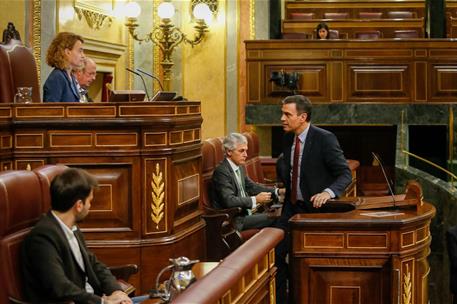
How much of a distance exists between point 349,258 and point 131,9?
6830mm

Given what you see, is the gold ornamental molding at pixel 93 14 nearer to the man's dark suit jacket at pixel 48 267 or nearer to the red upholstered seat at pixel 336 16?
the red upholstered seat at pixel 336 16

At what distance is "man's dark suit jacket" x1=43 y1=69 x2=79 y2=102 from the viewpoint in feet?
17.2

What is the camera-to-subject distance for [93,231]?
16.3 ft

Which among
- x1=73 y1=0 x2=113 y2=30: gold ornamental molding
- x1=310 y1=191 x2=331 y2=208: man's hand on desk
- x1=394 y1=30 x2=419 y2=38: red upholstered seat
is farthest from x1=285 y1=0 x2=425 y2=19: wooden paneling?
x1=310 y1=191 x2=331 y2=208: man's hand on desk

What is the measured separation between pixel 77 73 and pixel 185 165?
38.2 inches

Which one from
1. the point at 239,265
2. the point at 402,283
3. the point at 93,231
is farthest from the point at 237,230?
the point at 239,265

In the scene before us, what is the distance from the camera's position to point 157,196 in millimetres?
5047

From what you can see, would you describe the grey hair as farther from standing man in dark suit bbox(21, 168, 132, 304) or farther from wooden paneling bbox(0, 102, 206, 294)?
standing man in dark suit bbox(21, 168, 132, 304)

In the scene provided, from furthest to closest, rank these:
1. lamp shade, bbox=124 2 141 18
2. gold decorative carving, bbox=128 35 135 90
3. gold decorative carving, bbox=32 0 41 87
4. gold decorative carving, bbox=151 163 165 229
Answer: gold decorative carving, bbox=128 35 135 90, lamp shade, bbox=124 2 141 18, gold decorative carving, bbox=32 0 41 87, gold decorative carving, bbox=151 163 165 229

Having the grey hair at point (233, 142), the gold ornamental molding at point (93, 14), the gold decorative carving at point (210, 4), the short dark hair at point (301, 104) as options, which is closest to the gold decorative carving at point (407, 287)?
the short dark hair at point (301, 104)

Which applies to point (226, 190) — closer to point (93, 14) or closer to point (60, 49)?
point (60, 49)

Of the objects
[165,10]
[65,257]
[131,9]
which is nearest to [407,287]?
[65,257]

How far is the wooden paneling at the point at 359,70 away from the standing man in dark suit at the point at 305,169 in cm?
536

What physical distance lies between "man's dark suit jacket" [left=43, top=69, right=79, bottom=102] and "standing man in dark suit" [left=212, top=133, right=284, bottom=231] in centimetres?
118
